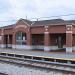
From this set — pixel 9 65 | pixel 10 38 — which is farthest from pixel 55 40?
pixel 9 65

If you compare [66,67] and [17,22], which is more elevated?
[17,22]

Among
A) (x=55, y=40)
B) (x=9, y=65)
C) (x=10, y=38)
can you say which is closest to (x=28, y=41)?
(x=55, y=40)

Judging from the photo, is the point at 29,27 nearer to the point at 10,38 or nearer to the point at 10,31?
the point at 10,31

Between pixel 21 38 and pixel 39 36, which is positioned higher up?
pixel 39 36

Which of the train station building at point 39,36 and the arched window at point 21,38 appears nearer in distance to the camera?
the train station building at point 39,36

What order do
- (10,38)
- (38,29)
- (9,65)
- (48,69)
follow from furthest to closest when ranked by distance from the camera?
(10,38) < (38,29) < (9,65) < (48,69)

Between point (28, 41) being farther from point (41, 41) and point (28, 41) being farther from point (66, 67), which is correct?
point (66, 67)

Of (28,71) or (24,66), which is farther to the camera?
(24,66)

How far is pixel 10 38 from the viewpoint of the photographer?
158 ft

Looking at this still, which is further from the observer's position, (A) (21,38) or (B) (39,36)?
(B) (39,36)

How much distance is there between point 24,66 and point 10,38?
32.4 metres

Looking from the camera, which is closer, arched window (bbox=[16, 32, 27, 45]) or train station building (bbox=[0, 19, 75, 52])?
train station building (bbox=[0, 19, 75, 52])

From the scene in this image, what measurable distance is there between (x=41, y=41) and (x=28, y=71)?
26165mm

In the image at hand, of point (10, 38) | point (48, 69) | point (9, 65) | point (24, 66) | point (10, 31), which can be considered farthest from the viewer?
point (10, 38)
